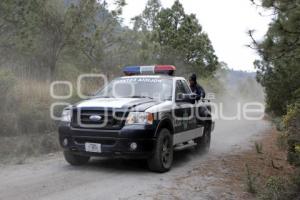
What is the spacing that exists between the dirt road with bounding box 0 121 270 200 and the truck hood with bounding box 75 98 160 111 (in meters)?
1.25

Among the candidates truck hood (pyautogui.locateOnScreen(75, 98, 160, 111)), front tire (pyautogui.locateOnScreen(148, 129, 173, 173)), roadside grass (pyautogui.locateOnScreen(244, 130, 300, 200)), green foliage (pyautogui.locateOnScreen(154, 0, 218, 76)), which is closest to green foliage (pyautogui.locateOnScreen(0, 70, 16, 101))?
truck hood (pyautogui.locateOnScreen(75, 98, 160, 111))

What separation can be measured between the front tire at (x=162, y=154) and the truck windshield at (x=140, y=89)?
93cm

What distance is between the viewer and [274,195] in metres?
6.78

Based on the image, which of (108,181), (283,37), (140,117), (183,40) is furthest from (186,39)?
(108,181)

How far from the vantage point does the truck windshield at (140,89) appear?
32.5ft

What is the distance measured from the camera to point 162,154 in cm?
906

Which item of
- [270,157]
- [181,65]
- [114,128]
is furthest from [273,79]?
[181,65]

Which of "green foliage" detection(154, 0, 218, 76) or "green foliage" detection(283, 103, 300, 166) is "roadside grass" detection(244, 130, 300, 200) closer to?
"green foliage" detection(283, 103, 300, 166)

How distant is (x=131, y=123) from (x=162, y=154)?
3.14 feet

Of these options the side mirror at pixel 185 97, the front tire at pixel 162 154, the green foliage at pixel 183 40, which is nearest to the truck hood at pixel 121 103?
the front tire at pixel 162 154

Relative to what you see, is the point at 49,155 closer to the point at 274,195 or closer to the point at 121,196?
the point at 121,196

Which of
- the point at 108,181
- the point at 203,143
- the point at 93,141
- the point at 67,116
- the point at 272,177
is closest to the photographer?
the point at 272,177

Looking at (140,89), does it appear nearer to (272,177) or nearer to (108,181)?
(108,181)

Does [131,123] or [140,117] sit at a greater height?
[140,117]
